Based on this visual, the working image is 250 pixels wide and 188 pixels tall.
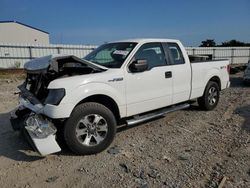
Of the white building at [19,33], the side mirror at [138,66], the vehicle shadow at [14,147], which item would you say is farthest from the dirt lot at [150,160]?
the white building at [19,33]

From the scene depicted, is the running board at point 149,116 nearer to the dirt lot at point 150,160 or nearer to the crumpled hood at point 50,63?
the dirt lot at point 150,160

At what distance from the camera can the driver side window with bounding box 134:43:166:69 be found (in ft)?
15.9

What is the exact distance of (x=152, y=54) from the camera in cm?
511

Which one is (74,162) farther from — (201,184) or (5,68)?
(5,68)

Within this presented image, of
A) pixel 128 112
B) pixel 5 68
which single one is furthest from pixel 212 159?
pixel 5 68

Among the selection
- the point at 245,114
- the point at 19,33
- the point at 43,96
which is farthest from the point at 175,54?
the point at 19,33

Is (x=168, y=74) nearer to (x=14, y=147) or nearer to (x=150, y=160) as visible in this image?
(x=150, y=160)

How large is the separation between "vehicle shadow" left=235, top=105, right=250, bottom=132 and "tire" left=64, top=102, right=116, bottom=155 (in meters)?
3.00

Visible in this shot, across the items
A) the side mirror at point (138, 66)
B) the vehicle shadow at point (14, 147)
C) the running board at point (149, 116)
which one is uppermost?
the side mirror at point (138, 66)

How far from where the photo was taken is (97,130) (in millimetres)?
4156

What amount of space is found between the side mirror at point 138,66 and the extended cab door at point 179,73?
1.02 m

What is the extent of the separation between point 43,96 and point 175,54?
2.98 m

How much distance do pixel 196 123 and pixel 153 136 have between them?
4.36 feet

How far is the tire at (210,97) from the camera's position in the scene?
6383 millimetres
